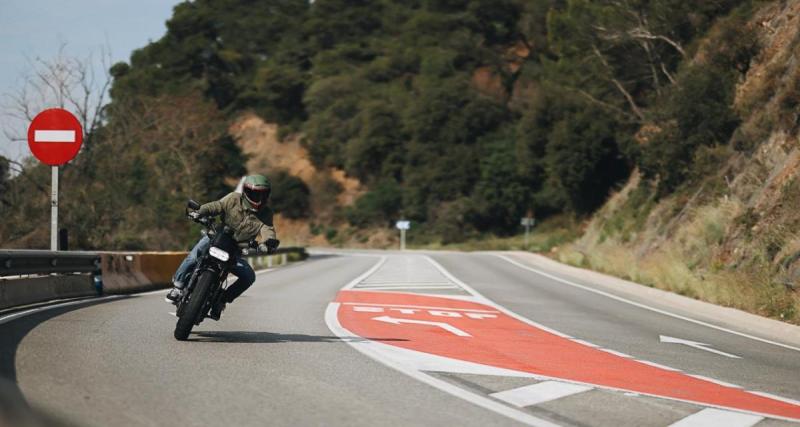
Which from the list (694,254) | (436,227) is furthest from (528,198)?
(694,254)

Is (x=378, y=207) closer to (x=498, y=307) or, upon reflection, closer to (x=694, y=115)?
(x=694, y=115)

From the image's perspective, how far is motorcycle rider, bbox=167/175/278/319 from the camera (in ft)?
34.7

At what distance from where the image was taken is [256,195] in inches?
418

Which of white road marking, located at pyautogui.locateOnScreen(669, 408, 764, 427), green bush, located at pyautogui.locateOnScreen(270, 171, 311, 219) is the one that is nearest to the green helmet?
white road marking, located at pyautogui.locateOnScreen(669, 408, 764, 427)

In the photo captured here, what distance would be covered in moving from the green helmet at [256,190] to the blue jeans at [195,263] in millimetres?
642

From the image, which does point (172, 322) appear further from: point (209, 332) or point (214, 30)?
point (214, 30)

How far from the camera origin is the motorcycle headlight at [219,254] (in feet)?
33.6

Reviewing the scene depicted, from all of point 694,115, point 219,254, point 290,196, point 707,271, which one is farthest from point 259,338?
point 290,196

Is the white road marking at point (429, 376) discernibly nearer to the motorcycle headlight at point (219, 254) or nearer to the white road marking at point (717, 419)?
the white road marking at point (717, 419)

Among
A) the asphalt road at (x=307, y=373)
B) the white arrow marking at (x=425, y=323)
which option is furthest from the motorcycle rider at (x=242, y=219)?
the white arrow marking at (x=425, y=323)

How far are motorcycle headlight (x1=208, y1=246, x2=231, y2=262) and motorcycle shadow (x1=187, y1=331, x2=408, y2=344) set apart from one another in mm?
1169

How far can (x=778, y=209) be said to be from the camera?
2412 cm

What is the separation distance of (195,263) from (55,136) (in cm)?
743

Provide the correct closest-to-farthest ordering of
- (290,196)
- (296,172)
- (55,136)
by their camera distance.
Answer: (55,136) < (290,196) < (296,172)
